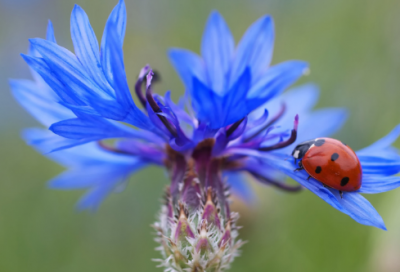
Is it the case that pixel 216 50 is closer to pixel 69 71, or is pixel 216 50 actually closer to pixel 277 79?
pixel 277 79

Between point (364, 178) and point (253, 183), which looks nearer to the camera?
point (364, 178)

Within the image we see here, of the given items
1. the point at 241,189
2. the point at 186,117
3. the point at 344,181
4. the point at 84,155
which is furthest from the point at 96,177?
the point at 344,181

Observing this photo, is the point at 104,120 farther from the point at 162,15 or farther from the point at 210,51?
the point at 162,15

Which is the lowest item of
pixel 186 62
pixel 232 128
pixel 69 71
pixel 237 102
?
pixel 232 128

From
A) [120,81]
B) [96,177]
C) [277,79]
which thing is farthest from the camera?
[96,177]

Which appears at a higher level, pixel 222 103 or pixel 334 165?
pixel 222 103

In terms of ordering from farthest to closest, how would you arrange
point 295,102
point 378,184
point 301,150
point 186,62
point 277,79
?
1. point 295,102
2. point 186,62
3. point 277,79
4. point 301,150
5. point 378,184

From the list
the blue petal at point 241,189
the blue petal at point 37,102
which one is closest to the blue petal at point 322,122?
the blue petal at point 241,189
